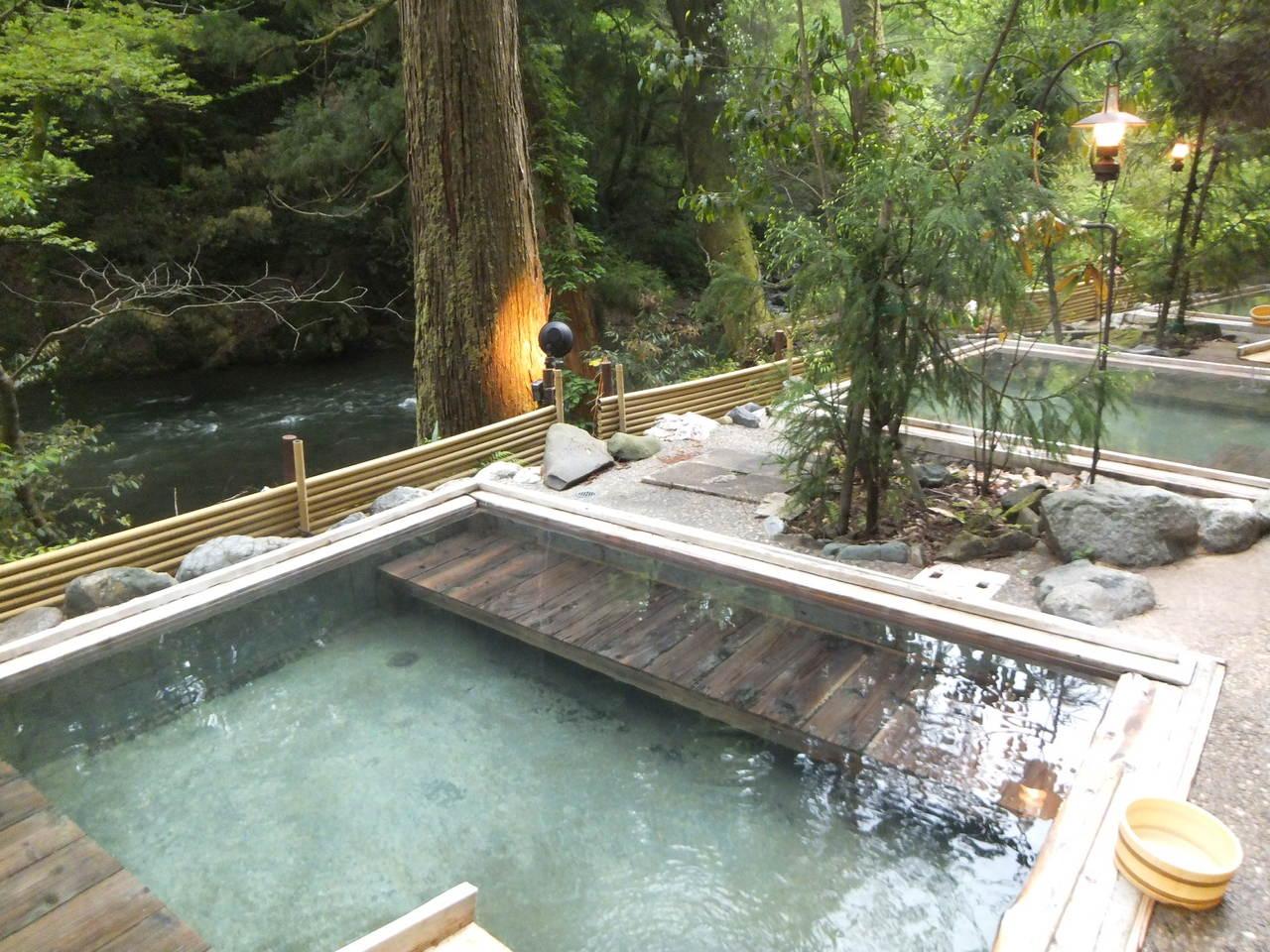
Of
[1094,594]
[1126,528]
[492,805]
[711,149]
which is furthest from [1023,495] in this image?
[711,149]

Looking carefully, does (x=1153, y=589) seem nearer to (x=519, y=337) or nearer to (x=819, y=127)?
(x=819, y=127)

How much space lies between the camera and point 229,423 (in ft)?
39.4

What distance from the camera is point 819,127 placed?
589 cm

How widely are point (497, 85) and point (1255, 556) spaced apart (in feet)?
19.3

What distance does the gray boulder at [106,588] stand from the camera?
3928 millimetres

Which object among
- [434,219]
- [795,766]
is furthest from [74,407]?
[795,766]

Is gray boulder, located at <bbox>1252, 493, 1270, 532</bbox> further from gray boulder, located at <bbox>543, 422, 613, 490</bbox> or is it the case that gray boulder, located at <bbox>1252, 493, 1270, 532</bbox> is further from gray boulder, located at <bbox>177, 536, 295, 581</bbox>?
gray boulder, located at <bbox>177, 536, 295, 581</bbox>

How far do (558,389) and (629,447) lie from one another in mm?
712

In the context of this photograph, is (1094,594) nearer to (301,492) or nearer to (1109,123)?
(1109,123)

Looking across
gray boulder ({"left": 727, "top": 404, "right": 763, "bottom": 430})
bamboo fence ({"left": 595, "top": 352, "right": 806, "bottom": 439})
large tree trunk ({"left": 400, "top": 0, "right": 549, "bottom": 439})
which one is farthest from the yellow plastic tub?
large tree trunk ({"left": 400, "top": 0, "right": 549, "bottom": 439})

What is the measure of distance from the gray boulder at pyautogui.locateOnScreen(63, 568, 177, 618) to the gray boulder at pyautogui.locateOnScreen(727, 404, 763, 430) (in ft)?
15.6

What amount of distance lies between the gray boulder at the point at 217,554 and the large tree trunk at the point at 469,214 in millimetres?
2908

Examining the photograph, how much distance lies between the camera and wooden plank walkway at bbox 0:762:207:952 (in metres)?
1.82

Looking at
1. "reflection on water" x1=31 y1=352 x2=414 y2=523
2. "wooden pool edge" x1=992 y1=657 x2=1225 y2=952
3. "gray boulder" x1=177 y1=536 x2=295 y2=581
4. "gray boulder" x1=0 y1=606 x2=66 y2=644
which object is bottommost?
"reflection on water" x1=31 y1=352 x2=414 y2=523
